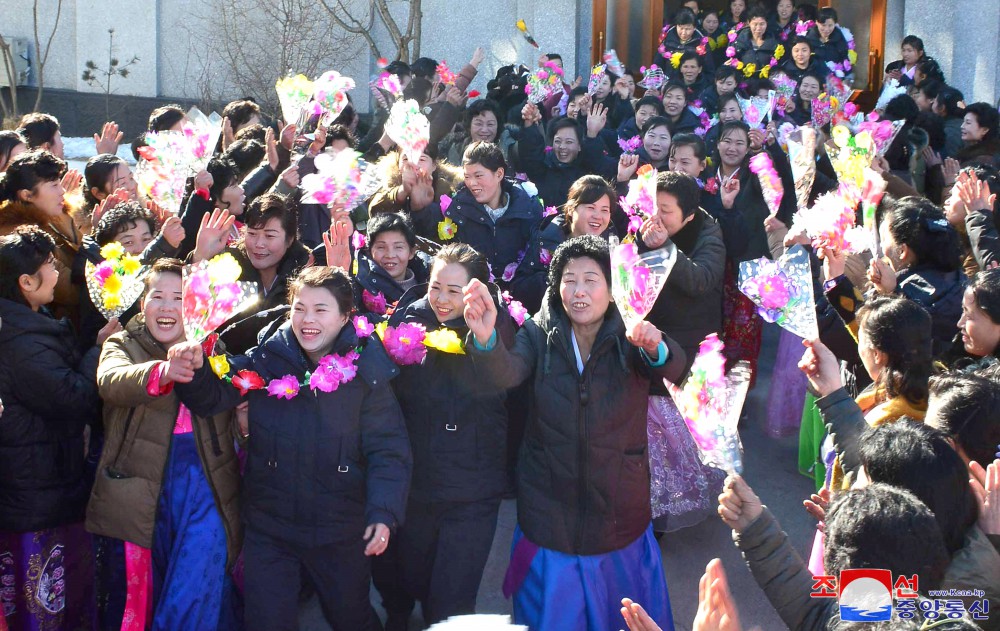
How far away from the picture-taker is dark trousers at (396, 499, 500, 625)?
12.3 feet

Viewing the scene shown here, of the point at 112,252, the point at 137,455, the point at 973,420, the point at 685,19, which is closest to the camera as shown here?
the point at 973,420

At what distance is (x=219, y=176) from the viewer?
209 inches

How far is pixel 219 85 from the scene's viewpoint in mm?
13047

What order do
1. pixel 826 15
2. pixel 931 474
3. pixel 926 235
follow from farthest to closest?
pixel 826 15 < pixel 926 235 < pixel 931 474

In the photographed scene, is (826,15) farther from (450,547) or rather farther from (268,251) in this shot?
(450,547)

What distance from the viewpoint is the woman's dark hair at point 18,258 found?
3.68 m

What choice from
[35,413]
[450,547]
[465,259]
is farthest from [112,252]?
[450,547]

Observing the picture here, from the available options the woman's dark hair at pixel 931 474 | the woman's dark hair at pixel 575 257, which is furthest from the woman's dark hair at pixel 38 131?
the woman's dark hair at pixel 931 474

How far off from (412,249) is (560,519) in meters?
1.54

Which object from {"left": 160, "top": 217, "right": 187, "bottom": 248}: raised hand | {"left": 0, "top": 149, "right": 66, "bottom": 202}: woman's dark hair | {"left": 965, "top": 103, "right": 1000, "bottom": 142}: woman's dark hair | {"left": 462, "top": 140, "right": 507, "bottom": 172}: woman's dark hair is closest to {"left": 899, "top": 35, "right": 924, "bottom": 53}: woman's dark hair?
{"left": 965, "top": 103, "right": 1000, "bottom": 142}: woman's dark hair

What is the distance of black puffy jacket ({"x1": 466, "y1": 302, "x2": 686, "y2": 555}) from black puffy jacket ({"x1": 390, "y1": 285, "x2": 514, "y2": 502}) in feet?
0.85

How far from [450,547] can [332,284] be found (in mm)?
1074

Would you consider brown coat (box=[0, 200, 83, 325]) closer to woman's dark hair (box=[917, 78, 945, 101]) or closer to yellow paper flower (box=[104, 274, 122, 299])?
yellow paper flower (box=[104, 274, 122, 299])

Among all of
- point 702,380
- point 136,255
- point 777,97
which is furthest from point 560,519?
point 777,97
